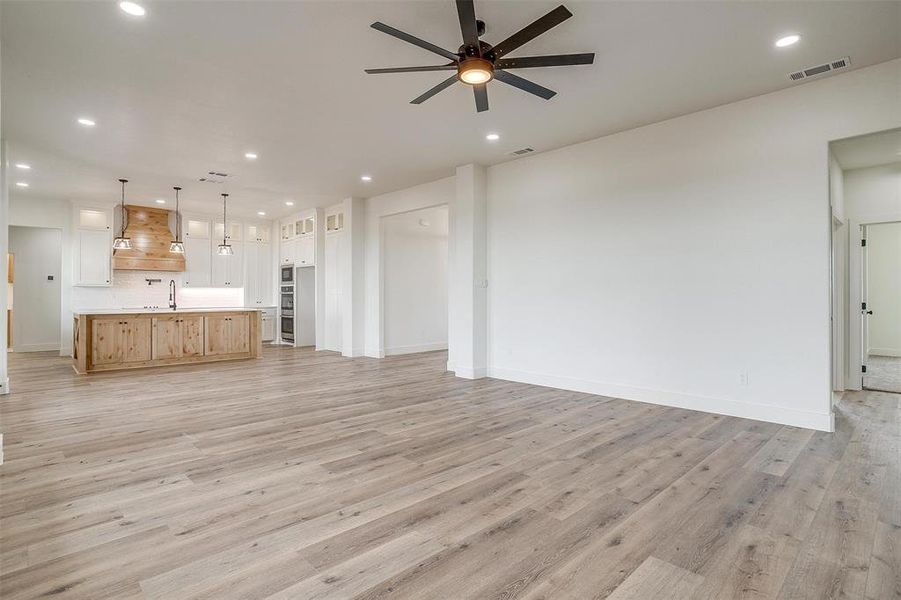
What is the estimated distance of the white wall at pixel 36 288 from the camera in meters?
9.28

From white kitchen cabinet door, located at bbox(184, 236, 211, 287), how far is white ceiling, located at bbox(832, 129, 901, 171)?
11.0 meters

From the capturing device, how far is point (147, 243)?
9383 mm

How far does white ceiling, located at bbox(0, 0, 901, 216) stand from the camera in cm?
300

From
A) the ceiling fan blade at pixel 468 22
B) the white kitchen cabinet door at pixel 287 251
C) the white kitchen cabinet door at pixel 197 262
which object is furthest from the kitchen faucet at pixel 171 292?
the ceiling fan blade at pixel 468 22

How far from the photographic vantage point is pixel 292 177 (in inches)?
283

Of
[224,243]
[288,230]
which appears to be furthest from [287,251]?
[224,243]

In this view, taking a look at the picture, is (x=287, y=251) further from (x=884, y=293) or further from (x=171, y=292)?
(x=884, y=293)

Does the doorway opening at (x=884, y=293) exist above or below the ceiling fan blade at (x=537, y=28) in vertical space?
below

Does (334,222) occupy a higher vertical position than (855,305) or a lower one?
higher

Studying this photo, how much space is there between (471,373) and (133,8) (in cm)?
518

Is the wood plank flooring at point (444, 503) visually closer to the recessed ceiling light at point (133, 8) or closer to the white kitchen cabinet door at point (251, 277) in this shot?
the recessed ceiling light at point (133, 8)

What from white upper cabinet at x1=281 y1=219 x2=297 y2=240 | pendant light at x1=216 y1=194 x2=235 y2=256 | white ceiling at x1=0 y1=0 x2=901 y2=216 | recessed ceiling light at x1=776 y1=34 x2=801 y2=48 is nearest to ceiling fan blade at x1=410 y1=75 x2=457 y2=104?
white ceiling at x1=0 y1=0 x2=901 y2=216

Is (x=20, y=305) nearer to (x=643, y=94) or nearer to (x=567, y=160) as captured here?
(x=567, y=160)

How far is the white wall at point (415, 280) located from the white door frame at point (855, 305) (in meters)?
6.26
